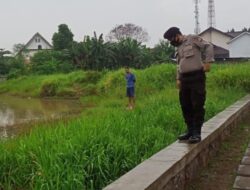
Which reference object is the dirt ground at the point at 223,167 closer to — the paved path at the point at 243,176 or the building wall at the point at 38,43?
the paved path at the point at 243,176

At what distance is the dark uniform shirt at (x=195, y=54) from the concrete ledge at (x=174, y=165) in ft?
2.92

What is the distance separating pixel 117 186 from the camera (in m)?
3.52

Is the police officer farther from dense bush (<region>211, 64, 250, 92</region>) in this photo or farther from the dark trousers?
dense bush (<region>211, 64, 250, 92</region>)

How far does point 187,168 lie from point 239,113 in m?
4.65

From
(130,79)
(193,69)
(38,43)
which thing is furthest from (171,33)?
(38,43)

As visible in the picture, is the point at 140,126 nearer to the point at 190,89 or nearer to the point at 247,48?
the point at 190,89

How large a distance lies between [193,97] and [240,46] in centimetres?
4783

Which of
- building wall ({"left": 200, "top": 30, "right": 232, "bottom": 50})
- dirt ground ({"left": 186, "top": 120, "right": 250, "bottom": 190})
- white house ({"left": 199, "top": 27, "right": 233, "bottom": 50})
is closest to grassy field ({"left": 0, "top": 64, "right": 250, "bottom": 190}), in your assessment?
dirt ground ({"left": 186, "top": 120, "right": 250, "bottom": 190})

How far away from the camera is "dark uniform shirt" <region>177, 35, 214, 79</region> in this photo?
5.12 metres

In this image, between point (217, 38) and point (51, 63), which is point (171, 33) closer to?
point (51, 63)

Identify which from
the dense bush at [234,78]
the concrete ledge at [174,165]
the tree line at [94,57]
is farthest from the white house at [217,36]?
the concrete ledge at [174,165]

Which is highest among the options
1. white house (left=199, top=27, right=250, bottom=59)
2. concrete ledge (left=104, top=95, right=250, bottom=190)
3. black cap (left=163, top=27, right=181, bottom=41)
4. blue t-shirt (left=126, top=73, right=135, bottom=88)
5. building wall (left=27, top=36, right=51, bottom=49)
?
building wall (left=27, top=36, right=51, bottom=49)

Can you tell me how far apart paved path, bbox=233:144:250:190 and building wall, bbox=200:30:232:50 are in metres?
52.3

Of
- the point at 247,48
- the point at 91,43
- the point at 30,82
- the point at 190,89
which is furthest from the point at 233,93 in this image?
the point at 247,48
